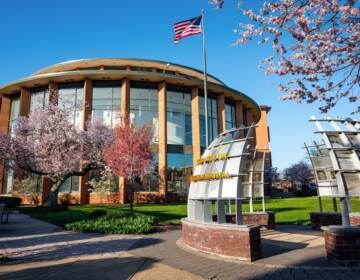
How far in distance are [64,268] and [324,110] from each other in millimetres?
8358

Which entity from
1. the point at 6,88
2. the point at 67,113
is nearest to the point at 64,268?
the point at 67,113

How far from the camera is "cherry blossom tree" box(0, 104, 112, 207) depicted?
25.0m

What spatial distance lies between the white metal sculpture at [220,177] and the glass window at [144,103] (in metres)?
24.9

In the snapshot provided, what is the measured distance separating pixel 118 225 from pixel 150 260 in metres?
5.89

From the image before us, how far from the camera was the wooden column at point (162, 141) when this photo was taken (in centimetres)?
3186

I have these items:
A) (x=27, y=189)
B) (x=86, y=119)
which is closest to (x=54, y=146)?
(x=86, y=119)

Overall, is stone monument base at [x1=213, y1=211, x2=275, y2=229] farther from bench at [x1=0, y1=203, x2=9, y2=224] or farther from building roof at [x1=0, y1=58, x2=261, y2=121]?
building roof at [x1=0, y1=58, x2=261, y2=121]

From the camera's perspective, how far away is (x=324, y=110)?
898 cm

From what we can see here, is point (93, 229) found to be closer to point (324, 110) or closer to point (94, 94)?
point (324, 110)

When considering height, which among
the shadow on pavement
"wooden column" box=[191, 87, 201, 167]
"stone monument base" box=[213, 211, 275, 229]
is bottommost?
the shadow on pavement

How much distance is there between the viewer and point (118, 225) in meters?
12.9

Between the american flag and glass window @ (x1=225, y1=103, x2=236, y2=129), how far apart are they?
23543 mm

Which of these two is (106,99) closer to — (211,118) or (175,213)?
(211,118)

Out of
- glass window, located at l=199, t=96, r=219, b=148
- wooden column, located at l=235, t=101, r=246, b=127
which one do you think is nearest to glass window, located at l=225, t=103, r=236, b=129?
wooden column, located at l=235, t=101, r=246, b=127
